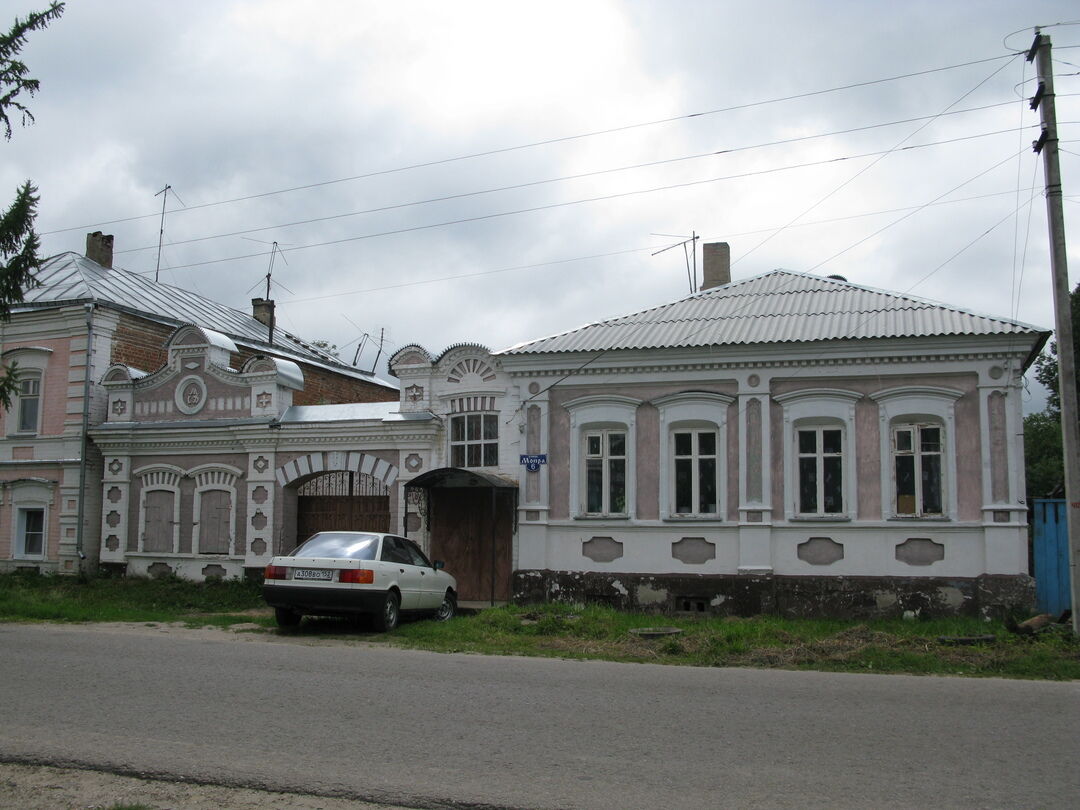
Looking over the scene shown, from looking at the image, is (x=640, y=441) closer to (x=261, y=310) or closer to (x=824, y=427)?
(x=824, y=427)

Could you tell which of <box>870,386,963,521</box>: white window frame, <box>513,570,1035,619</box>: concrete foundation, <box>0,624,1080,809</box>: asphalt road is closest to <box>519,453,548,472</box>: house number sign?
<box>513,570,1035,619</box>: concrete foundation

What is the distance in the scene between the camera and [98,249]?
26000 mm

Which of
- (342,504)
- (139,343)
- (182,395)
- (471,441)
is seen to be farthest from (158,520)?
(471,441)

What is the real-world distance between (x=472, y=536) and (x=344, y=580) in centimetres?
478

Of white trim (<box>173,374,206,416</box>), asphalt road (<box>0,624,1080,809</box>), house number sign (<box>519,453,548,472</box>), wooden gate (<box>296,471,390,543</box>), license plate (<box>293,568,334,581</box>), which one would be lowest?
asphalt road (<box>0,624,1080,809</box>)

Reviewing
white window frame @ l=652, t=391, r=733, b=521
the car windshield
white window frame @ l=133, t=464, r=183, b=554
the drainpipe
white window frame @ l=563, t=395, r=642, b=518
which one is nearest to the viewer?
the car windshield

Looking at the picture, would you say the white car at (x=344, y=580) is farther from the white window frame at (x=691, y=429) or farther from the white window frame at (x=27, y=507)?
the white window frame at (x=27, y=507)

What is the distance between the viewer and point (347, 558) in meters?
13.4

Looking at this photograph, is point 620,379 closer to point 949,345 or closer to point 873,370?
point 873,370

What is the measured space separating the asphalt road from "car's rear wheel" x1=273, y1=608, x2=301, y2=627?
9.90 ft

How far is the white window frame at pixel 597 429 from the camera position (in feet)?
55.5

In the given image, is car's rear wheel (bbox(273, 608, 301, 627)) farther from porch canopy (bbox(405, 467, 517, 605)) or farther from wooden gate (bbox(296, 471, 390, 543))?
wooden gate (bbox(296, 471, 390, 543))

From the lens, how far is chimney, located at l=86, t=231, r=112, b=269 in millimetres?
26000

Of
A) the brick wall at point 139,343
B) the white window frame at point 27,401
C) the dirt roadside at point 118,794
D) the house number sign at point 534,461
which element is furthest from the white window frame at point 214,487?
the dirt roadside at point 118,794
